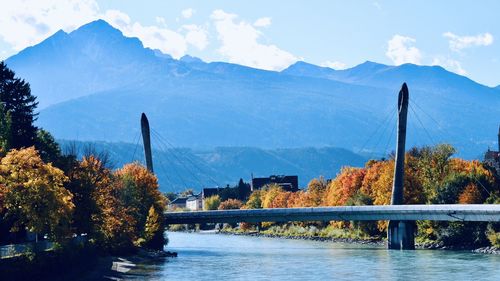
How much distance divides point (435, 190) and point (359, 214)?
Result: 1119 cm

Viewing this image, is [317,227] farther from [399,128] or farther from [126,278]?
[126,278]

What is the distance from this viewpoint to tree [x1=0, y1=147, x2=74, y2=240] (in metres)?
64.9

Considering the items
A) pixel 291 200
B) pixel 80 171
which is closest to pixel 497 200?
pixel 80 171

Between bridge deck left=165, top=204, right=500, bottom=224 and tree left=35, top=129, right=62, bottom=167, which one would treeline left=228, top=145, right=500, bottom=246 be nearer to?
bridge deck left=165, top=204, right=500, bottom=224

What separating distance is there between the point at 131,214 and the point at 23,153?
43.2m

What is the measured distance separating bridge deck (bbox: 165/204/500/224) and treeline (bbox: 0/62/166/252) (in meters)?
25.1

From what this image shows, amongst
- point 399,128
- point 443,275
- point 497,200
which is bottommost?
point 443,275

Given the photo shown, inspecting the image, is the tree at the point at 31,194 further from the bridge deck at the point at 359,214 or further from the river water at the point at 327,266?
the bridge deck at the point at 359,214

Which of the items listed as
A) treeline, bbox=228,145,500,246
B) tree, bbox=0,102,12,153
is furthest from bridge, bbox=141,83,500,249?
tree, bbox=0,102,12,153

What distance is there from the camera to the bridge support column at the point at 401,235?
123062 mm

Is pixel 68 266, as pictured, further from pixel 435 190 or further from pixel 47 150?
pixel 435 190

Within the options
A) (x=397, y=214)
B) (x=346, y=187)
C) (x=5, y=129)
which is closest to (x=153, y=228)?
(x=397, y=214)

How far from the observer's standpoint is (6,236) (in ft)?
239

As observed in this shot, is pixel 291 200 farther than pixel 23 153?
Yes
